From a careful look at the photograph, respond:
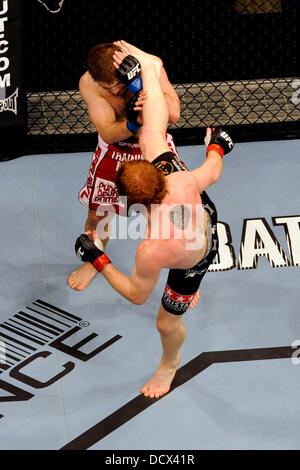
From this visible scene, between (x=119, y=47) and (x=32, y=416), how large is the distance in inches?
71.4

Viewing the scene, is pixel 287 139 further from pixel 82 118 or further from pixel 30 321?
pixel 30 321

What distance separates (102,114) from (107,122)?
5 centimetres

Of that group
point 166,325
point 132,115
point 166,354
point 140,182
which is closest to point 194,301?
point 166,354

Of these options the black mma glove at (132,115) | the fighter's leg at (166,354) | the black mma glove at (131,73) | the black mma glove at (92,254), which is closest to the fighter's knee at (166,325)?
the fighter's leg at (166,354)

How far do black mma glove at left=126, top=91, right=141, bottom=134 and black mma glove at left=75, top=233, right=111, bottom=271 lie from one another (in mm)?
601

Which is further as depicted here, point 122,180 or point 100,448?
point 100,448

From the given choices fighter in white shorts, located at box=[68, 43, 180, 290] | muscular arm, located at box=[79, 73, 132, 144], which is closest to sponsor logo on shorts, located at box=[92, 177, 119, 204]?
fighter in white shorts, located at box=[68, 43, 180, 290]

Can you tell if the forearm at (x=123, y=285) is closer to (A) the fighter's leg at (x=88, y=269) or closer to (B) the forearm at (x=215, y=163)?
(B) the forearm at (x=215, y=163)

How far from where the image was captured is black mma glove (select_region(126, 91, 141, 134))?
3.63 m

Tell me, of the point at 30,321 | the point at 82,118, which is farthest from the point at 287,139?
the point at 30,321

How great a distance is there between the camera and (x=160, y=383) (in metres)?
3.85

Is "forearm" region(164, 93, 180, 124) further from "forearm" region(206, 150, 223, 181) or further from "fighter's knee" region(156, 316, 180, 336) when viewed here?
"fighter's knee" region(156, 316, 180, 336)

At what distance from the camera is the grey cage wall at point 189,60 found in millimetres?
5711

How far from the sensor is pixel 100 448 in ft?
11.8
